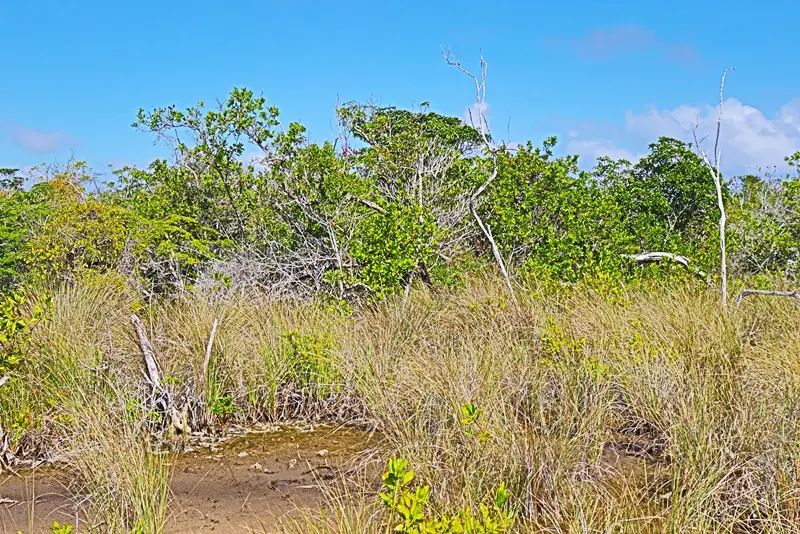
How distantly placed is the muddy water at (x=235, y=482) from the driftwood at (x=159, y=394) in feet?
0.60

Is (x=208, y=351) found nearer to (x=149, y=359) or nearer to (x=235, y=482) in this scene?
(x=149, y=359)

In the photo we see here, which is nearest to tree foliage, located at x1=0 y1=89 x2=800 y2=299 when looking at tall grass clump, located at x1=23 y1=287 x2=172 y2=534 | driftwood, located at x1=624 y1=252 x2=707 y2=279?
driftwood, located at x1=624 y1=252 x2=707 y2=279

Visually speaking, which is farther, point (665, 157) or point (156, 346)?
point (665, 157)

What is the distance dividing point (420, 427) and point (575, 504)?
1164 mm

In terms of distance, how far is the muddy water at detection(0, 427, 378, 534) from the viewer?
4.02 metres

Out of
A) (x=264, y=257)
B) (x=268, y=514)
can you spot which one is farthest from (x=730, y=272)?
(x=268, y=514)

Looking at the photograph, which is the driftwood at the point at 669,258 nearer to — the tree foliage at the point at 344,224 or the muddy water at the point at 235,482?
the tree foliage at the point at 344,224

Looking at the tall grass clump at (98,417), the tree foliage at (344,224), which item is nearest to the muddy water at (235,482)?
the tall grass clump at (98,417)

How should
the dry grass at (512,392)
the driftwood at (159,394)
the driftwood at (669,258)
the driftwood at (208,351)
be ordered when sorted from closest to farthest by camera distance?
the dry grass at (512,392) → the driftwood at (159,394) → the driftwood at (208,351) → the driftwood at (669,258)

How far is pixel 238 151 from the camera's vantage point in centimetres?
890

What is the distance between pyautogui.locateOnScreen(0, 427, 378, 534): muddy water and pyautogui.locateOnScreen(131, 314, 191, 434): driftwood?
0.60ft

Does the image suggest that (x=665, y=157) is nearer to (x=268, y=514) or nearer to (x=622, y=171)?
(x=622, y=171)

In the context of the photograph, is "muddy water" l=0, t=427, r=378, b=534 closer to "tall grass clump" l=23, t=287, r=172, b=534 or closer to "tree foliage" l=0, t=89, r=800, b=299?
"tall grass clump" l=23, t=287, r=172, b=534

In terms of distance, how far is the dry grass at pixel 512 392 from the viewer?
3652 millimetres
